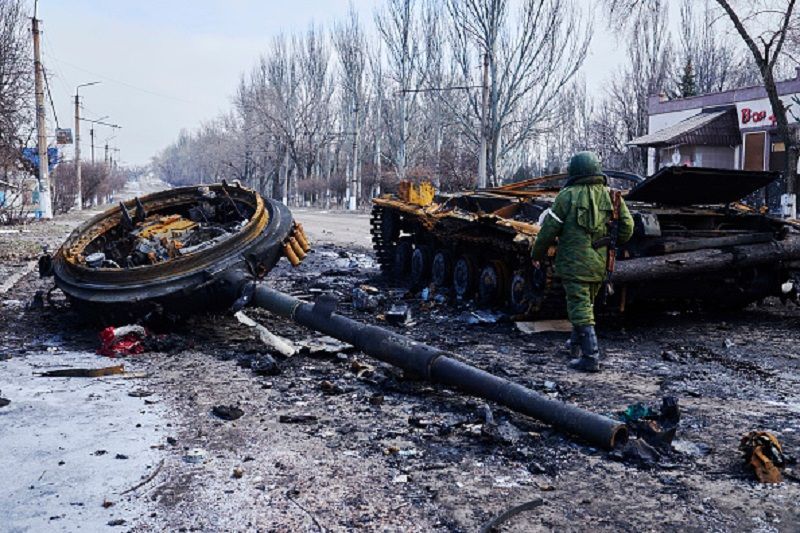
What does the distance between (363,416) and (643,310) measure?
4894 millimetres

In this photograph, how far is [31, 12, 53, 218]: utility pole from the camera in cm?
2778

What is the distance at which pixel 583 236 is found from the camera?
20.5 feet

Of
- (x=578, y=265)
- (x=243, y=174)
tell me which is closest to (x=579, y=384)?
(x=578, y=265)

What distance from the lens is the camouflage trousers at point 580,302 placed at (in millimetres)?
6254

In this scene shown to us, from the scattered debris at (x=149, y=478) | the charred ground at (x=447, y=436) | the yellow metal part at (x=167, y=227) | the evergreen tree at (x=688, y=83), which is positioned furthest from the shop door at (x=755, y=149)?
the scattered debris at (x=149, y=478)

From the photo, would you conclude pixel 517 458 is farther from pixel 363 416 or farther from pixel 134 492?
pixel 134 492

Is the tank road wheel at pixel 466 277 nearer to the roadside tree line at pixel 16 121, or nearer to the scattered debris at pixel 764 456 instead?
the scattered debris at pixel 764 456

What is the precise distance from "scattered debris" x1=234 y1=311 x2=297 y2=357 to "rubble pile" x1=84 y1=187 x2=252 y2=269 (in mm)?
797

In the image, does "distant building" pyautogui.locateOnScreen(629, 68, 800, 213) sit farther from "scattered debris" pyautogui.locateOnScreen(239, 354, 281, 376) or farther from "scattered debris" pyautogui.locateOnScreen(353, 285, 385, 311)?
"scattered debris" pyautogui.locateOnScreen(239, 354, 281, 376)

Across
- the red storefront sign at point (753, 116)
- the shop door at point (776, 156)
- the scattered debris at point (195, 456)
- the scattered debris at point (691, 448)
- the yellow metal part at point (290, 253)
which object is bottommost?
the scattered debris at point (195, 456)

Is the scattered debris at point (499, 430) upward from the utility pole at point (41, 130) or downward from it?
downward

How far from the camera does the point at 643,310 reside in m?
8.89

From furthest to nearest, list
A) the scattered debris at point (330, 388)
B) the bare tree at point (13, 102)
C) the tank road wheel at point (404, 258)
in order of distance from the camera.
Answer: the bare tree at point (13, 102) → the tank road wheel at point (404, 258) → the scattered debris at point (330, 388)

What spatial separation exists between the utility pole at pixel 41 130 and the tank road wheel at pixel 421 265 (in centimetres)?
2081
